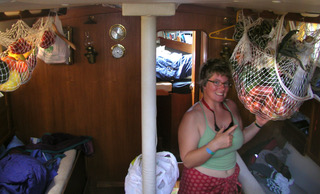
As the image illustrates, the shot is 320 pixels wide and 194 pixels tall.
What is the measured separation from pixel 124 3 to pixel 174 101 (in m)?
3.32

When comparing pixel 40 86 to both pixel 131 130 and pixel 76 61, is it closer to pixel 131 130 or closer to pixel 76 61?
pixel 76 61

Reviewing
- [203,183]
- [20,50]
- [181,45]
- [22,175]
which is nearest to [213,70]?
[203,183]

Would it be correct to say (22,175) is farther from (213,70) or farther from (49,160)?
Result: (213,70)

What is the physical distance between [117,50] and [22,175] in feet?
5.51

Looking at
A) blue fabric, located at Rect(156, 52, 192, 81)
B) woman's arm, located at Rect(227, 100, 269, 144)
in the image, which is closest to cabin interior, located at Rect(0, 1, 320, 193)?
woman's arm, located at Rect(227, 100, 269, 144)

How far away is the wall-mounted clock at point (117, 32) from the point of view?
3.45m

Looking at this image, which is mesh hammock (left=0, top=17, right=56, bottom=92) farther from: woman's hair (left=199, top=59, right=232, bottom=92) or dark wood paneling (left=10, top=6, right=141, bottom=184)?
woman's hair (left=199, top=59, right=232, bottom=92)

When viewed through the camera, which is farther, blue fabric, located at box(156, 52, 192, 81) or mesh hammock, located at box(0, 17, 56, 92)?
blue fabric, located at box(156, 52, 192, 81)

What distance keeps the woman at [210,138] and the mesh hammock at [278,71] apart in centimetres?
17

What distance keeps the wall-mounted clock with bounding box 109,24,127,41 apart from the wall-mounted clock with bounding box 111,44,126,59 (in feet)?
0.30

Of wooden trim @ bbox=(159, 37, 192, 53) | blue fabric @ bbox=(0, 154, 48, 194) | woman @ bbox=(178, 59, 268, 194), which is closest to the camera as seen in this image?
woman @ bbox=(178, 59, 268, 194)

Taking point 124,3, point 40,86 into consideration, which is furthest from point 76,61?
point 124,3

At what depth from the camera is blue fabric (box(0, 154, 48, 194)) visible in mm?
2452

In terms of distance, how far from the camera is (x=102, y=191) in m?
3.84
